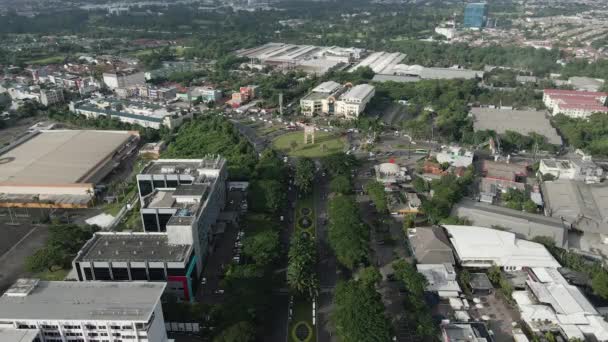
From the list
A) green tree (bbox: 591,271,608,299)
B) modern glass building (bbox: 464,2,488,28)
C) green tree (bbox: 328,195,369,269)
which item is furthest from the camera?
Result: modern glass building (bbox: 464,2,488,28)

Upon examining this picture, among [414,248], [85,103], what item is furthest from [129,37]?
[414,248]

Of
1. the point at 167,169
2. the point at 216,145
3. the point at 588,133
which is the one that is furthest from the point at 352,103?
the point at 167,169

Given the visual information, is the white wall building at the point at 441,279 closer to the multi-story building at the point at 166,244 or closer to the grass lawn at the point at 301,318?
the grass lawn at the point at 301,318

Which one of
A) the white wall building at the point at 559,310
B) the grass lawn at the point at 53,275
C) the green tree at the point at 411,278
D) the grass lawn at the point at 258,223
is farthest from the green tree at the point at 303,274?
the grass lawn at the point at 53,275

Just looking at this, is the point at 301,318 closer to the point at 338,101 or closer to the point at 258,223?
the point at 258,223

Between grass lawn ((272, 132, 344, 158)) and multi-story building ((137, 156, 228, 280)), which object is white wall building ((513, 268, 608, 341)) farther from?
grass lawn ((272, 132, 344, 158))

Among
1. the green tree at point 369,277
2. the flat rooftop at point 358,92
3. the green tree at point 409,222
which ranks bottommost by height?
the green tree at point 409,222

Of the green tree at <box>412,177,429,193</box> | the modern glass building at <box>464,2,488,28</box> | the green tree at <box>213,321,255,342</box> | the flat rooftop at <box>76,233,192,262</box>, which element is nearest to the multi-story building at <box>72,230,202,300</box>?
the flat rooftop at <box>76,233,192,262</box>

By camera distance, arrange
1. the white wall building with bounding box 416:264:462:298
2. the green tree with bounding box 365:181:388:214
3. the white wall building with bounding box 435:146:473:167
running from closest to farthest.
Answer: the white wall building with bounding box 416:264:462:298 < the green tree with bounding box 365:181:388:214 < the white wall building with bounding box 435:146:473:167
